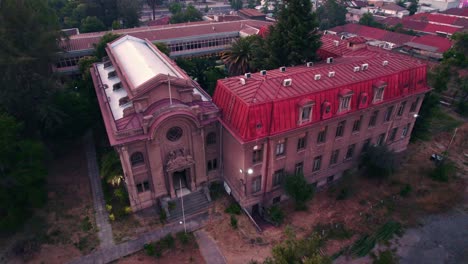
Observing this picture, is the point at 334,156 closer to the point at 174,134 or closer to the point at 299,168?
the point at 299,168

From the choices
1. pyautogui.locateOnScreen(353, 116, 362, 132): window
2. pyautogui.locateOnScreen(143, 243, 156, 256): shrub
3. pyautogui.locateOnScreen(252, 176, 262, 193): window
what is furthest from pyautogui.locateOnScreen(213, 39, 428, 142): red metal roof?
pyautogui.locateOnScreen(143, 243, 156, 256): shrub

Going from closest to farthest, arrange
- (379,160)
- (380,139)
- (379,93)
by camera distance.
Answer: (379,93), (379,160), (380,139)

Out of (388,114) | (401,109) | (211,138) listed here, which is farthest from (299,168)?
(401,109)

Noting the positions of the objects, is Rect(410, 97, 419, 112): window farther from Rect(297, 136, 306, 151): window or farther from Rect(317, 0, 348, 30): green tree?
Rect(317, 0, 348, 30): green tree

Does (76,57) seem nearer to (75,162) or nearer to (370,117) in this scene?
(75,162)

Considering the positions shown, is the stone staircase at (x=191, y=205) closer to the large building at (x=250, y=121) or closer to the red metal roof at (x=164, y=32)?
the large building at (x=250, y=121)

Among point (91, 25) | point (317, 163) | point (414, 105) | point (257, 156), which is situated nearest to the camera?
point (257, 156)

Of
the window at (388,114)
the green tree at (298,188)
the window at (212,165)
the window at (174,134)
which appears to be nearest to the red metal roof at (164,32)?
the window at (174,134)
